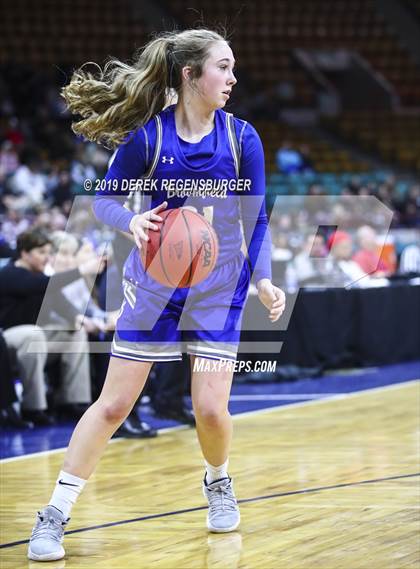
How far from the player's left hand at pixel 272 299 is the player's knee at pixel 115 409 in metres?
0.58

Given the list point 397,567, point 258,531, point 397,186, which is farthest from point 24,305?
point 397,186

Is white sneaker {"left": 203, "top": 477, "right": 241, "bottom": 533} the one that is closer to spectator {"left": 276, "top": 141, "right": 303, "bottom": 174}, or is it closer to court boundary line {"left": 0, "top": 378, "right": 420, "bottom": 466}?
court boundary line {"left": 0, "top": 378, "right": 420, "bottom": 466}

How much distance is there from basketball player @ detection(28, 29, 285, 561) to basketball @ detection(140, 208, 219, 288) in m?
0.05

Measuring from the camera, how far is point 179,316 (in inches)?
159

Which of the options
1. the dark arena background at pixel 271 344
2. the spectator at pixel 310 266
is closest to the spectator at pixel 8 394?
the dark arena background at pixel 271 344

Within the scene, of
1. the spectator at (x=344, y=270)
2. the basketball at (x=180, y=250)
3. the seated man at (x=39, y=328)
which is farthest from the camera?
the spectator at (x=344, y=270)

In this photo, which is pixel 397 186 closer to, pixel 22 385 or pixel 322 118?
pixel 322 118

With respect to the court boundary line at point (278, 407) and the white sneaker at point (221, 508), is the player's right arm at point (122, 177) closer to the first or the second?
the white sneaker at point (221, 508)

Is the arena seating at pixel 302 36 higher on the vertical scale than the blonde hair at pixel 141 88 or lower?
lower

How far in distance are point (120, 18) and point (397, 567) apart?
75.2 ft

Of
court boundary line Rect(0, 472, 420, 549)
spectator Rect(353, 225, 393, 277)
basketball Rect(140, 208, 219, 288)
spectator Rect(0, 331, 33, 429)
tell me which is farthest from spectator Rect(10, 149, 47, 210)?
basketball Rect(140, 208, 219, 288)

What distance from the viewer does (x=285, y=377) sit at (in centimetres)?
985

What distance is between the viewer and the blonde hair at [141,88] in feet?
13.1

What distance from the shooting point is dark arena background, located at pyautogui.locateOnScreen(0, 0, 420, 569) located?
14.2ft
